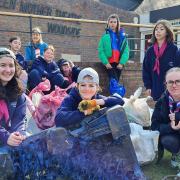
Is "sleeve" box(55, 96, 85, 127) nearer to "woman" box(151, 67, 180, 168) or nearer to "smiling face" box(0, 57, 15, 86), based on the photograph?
"smiling face" box(0, 57, 15, 86)

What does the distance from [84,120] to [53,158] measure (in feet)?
1.24

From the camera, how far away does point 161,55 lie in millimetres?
5098

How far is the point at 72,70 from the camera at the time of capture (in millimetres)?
6172

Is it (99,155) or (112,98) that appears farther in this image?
(112,98)

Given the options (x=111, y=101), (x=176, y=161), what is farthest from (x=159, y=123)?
(x=111, y=101)

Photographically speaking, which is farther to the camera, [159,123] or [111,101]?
[159,123]

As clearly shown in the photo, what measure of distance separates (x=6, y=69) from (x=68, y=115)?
0.68m

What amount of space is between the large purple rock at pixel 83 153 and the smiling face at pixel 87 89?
0.51m

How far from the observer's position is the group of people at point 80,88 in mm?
3256

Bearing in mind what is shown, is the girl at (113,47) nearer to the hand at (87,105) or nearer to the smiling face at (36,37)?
the smiling face at (36,37)

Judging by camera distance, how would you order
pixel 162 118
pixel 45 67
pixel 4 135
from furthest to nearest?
pixel 45 67
pixel 162 118
pixel 4 135

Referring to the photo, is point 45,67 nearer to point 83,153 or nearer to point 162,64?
point 162,64

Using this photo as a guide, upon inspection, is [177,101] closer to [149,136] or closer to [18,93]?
[149,136]

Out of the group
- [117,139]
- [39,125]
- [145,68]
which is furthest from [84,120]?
[145,68]
